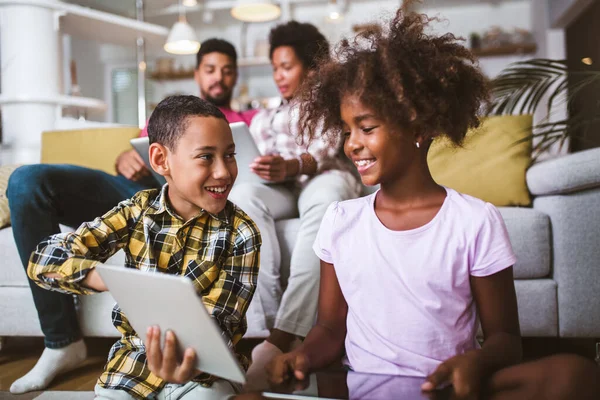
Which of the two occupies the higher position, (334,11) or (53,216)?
(334,11)

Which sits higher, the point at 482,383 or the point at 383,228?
the point at 383,228

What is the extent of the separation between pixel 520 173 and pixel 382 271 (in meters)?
1.09

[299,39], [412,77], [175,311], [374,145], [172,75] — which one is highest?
[172,75]

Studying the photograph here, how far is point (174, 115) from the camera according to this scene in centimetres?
93

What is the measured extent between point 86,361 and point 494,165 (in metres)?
1.44

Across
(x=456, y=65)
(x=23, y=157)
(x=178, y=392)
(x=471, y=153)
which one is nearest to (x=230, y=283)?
(x=178, y=392)

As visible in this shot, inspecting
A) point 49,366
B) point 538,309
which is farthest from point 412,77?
point 49,366

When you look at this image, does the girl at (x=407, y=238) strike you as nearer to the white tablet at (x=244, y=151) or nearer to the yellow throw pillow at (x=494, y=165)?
the white tablet at (x=244, y=151)

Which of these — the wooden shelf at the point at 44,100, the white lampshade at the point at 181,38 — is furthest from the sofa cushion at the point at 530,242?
the white lampshade at the point at 181,38

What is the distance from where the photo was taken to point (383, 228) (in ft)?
2.93

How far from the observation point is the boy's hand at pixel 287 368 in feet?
2.41

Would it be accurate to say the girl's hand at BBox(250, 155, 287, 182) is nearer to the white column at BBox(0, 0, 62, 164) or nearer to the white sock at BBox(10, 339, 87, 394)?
the white sock at BBox(10, 339, 87, 394)

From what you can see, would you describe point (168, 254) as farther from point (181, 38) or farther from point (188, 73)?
point (188, 73)

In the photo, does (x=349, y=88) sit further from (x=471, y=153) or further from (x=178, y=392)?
(x=471, y=153)
